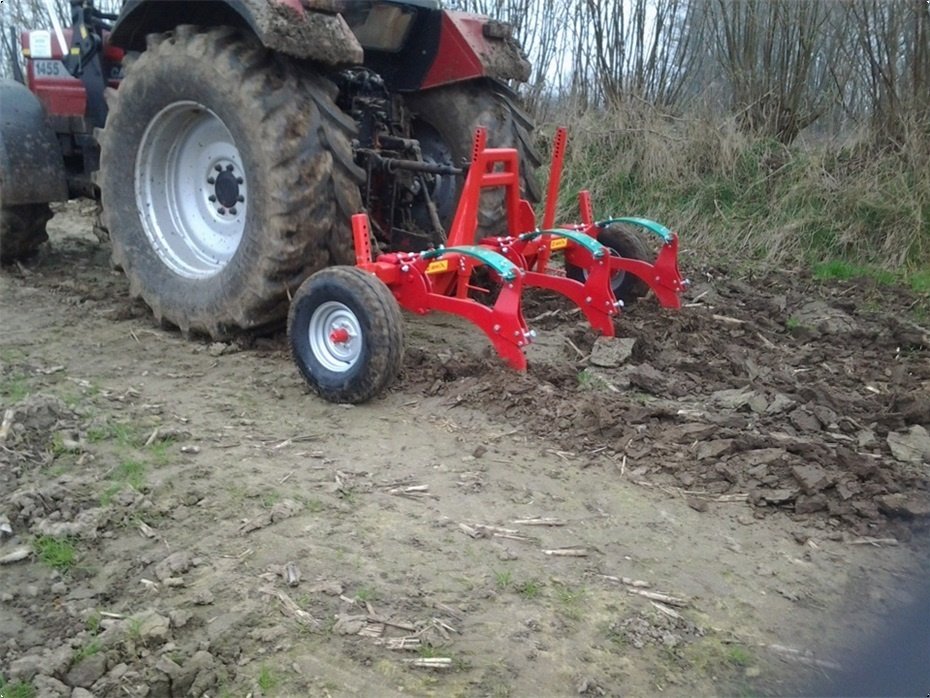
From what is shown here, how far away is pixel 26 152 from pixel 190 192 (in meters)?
1.23

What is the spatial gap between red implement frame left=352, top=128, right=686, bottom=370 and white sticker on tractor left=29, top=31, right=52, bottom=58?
2931mm

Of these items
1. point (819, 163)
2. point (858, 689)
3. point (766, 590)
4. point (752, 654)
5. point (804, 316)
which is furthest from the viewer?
point (819, 163)

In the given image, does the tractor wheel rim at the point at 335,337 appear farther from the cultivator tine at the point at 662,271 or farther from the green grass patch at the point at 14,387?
the cultivator tine at the point at 662,271

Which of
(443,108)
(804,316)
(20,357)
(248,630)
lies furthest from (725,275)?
(248,630)

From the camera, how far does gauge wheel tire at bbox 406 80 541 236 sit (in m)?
5.38

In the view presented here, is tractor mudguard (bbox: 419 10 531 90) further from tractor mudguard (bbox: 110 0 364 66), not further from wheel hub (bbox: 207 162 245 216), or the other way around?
wheel hub (bbox: 207 162 245 216)

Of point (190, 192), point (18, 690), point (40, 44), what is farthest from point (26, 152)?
point (18, 690)

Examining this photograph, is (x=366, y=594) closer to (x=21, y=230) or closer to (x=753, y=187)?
(x=21, y=230)

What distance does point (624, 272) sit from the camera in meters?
5.50

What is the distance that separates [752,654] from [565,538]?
0.69 meters

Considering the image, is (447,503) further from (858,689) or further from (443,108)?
(443,108)

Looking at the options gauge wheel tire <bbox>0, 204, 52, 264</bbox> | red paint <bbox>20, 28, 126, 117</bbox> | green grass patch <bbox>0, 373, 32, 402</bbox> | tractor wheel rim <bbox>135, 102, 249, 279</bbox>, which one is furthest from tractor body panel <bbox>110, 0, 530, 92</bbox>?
green grass patch <bbox>0, 373, 32, 402</bbox>

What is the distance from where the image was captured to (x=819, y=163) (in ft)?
26.4

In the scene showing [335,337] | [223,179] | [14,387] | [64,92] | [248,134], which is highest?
[64,92]
